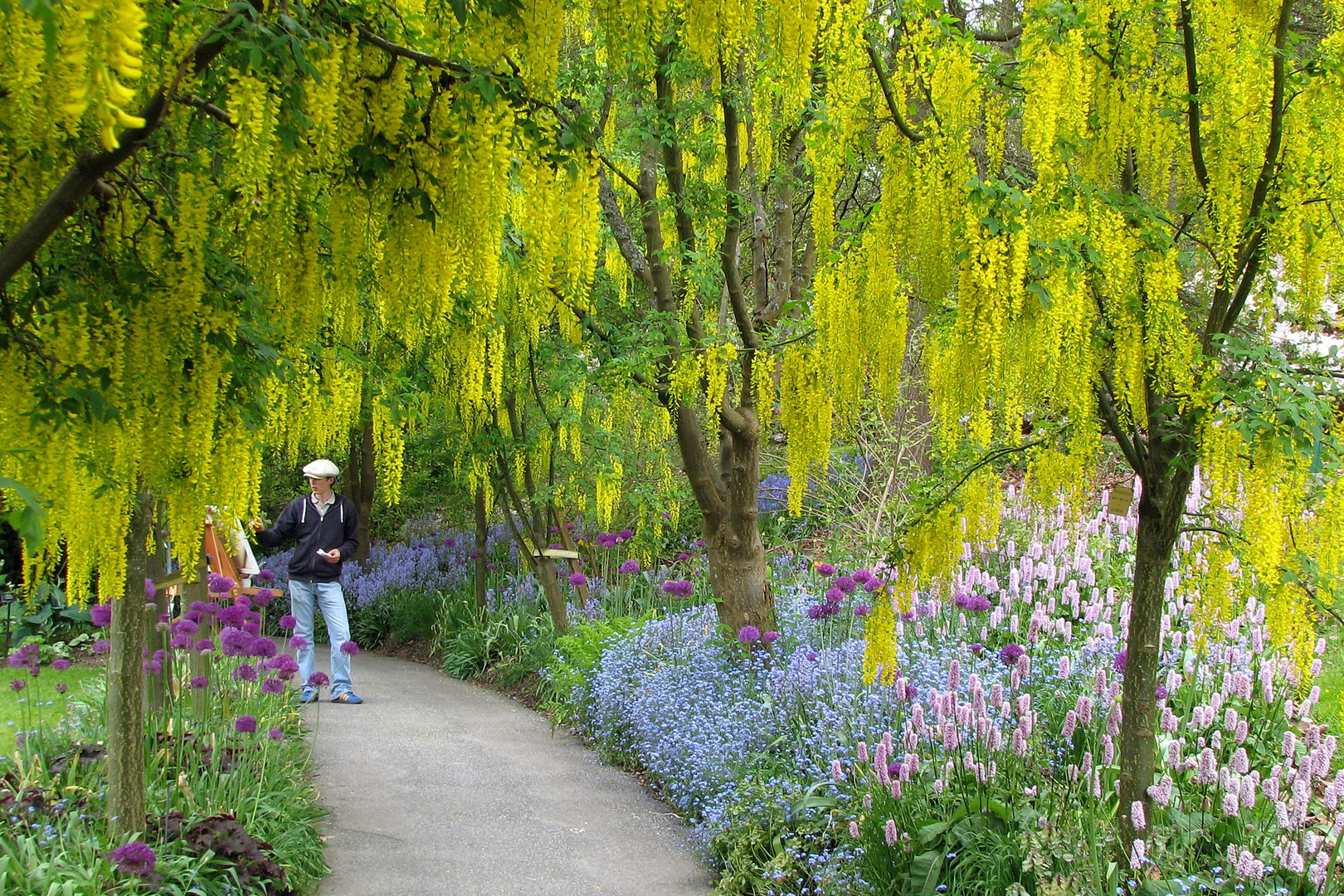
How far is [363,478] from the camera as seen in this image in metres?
11.0

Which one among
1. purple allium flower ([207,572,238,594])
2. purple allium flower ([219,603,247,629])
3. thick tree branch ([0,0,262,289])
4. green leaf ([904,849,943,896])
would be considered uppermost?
thick tree branch ([0,0,262,289])

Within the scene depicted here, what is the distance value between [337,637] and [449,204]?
5.13 meters

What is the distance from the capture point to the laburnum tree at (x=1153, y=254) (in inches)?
116

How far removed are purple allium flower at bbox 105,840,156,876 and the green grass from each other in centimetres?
231

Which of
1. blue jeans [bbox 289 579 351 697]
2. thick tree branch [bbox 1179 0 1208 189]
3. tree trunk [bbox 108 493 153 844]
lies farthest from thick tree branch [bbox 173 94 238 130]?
blue jeans [bbox 289 579 351 697]

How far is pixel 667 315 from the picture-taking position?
551cm

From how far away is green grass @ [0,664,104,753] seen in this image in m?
5.56

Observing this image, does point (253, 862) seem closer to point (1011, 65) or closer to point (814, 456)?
point (814, 456)

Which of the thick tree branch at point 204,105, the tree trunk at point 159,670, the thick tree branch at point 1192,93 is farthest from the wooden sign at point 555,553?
the thick tree branch at point 204,105

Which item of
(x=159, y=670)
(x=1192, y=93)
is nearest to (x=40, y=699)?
(x=159, y=670)

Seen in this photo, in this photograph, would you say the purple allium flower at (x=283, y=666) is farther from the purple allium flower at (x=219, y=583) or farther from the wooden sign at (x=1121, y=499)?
the wooden sign at (x=1121, y=499)

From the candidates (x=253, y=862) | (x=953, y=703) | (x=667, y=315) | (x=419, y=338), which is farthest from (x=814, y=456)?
(x=253, y=862)

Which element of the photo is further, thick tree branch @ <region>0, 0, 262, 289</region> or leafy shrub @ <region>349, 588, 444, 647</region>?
leafy shrub @ <region>349, 588, 444, 647</region>

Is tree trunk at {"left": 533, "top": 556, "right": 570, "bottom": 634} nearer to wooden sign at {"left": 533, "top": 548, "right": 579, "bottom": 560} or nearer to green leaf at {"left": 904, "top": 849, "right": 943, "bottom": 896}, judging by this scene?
wooden sign at {"left": 533, "top": 548, "right": 579, "bottom": 560}
